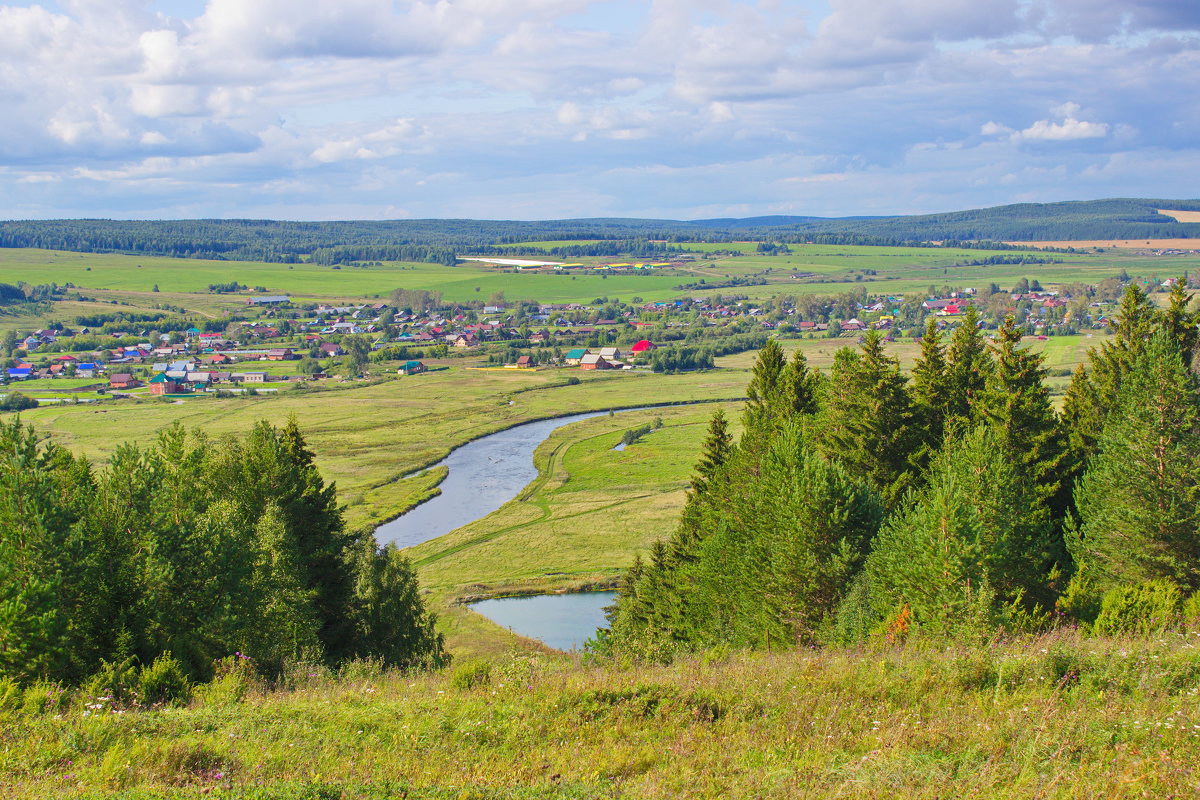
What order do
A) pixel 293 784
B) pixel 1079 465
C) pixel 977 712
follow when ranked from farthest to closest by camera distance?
pixel 1079 465 → pixel 977 712 → pixel 293 784

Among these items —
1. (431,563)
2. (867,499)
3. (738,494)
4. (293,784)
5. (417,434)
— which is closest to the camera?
(293,784)

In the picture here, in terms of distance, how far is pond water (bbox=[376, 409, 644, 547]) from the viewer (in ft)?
184

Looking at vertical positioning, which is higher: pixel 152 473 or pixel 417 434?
pixel 152 473

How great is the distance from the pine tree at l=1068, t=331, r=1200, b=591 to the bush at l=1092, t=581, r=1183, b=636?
1712 millimetres

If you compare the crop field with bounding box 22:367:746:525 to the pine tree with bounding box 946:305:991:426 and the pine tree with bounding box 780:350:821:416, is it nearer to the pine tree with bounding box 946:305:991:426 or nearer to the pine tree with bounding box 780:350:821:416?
the pine tree with bounding box 780:350:821:416

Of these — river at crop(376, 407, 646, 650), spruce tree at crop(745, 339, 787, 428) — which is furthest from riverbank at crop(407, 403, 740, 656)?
spruce tree at crop(745, 339, 787, 428)

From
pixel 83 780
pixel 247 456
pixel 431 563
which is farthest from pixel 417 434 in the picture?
pixel 83 780

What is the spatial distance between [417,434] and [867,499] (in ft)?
212

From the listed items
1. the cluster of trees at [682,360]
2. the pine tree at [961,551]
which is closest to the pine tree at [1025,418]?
the pine tree at [961,551]

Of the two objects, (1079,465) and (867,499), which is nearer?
(867,499)

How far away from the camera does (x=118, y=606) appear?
17.5m

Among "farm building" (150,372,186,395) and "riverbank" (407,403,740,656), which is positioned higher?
"farm building" (150,372,186,395)

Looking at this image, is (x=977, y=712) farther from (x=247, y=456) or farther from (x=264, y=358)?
(x=264, y=358)

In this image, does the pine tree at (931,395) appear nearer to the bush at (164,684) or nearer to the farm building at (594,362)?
the bush at (164,684)
